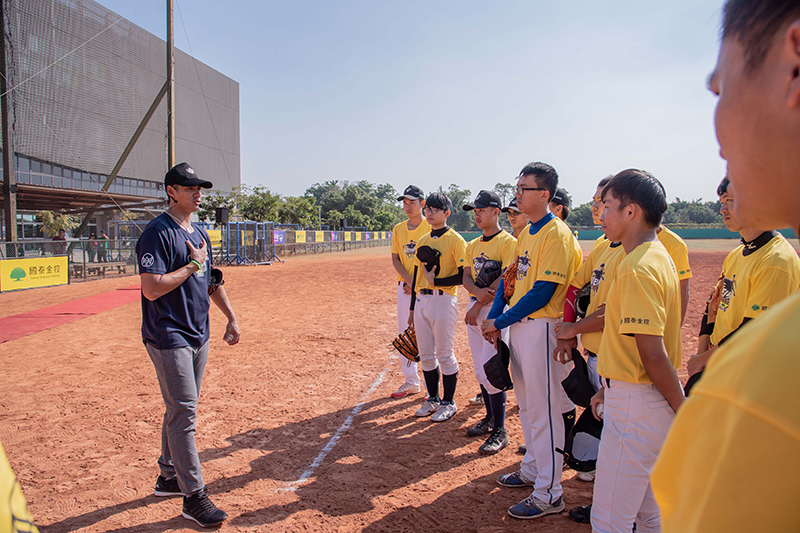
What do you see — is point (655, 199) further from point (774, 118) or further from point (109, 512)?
point (109, 512)

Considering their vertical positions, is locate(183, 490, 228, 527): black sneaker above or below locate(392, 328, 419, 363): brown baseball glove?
below

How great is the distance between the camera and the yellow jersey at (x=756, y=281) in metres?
2.86

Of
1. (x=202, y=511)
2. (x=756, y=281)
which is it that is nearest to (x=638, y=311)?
(x=756, y=281)

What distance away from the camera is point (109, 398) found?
18.0 feet

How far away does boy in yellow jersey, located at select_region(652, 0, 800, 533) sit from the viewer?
488mm

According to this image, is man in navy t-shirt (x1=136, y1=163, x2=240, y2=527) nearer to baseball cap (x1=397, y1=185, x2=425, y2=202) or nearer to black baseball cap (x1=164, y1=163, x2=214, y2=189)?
black baseball cap (x1=164, y1=163, x2=214, y2=189)

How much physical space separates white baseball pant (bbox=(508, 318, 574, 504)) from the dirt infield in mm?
287

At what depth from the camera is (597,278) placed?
10.0 ft

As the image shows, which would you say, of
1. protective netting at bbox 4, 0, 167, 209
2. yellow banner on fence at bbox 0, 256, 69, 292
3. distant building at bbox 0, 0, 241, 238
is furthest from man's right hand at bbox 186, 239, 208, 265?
protective netting at bbox 4, 0, 167, 209

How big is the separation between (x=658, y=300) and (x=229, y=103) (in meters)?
53.2

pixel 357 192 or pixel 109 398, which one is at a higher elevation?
pixel 357 192

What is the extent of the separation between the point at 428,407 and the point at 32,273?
628 inches

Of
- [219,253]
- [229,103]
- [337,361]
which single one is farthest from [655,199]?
[229,103]

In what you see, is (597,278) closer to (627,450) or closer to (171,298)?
(627,450)
